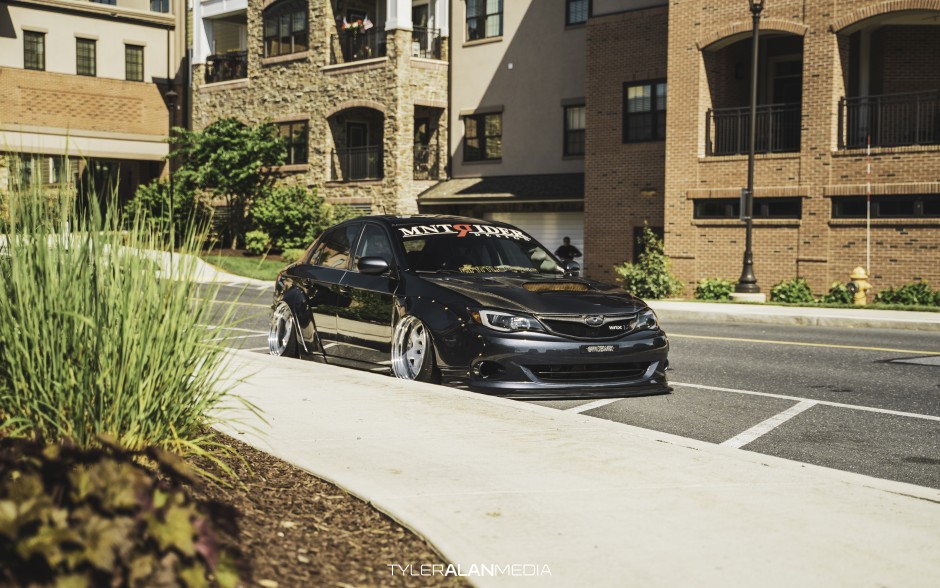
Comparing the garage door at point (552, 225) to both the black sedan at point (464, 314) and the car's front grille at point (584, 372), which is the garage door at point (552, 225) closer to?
the black sedan at point (464, 314)

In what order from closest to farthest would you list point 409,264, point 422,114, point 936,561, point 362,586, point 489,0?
point 362,586 < point 936,561 < point 409,264 < point 489,0 < point 422,114

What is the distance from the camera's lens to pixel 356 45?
130 feet

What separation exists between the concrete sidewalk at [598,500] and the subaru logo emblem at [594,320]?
1330mm

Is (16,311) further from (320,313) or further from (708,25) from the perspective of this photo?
(708,25)

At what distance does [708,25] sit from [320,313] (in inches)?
752

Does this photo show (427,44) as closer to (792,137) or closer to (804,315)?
(792,137)

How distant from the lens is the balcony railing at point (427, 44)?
38000mm

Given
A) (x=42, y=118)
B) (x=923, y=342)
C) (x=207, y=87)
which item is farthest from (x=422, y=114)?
(x=923, y=342)

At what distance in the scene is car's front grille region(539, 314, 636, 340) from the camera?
28.8 ft

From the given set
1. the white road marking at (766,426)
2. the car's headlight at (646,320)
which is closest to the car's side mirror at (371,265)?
the car's headlight at (646,320)

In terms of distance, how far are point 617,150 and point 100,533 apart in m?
28.2

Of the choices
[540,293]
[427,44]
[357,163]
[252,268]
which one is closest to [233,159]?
[357,163]

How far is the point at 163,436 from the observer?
507cm

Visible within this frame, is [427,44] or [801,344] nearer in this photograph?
[801,344]
